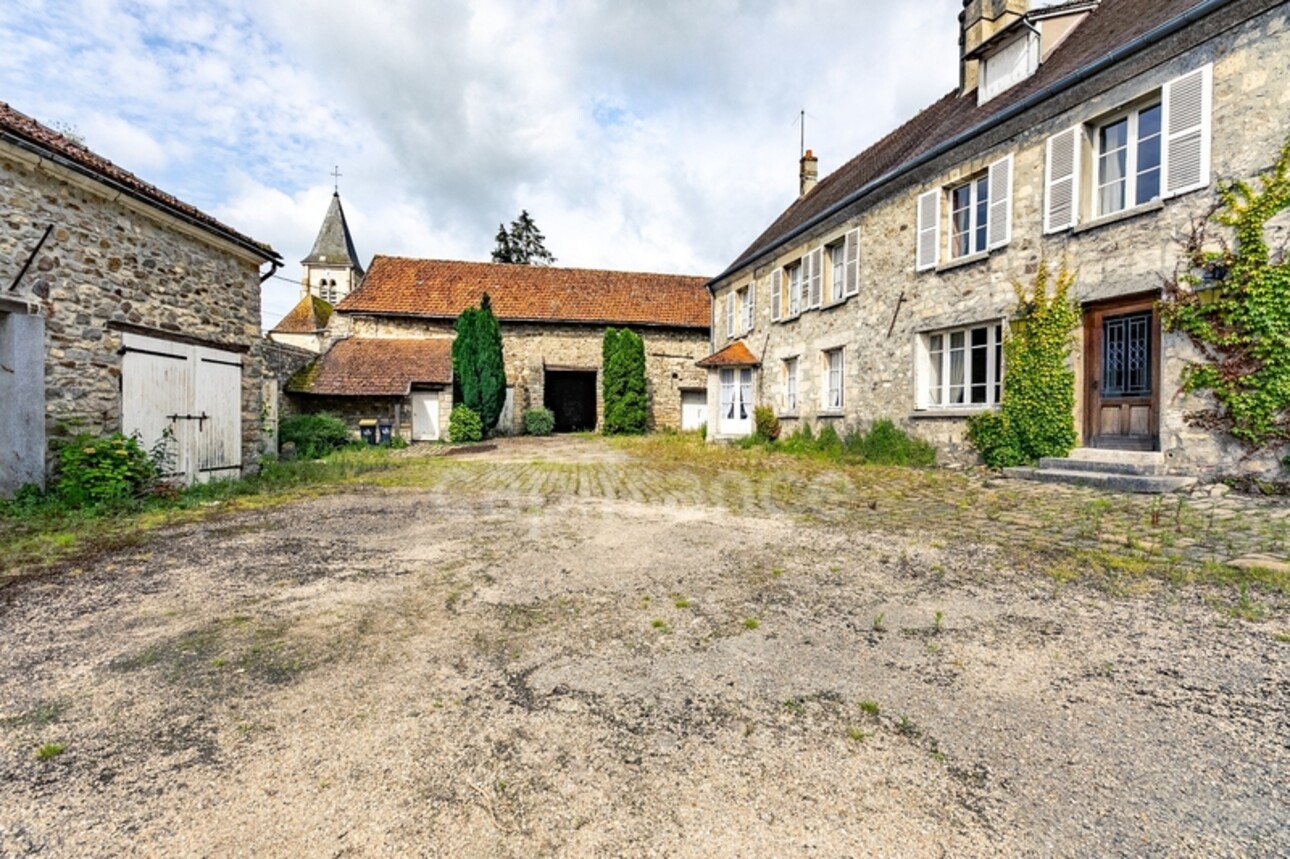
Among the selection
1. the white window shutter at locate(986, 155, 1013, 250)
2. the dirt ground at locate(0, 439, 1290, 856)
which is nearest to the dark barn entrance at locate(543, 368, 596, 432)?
the white window shutter at locate(986, 155, 1013, 250)

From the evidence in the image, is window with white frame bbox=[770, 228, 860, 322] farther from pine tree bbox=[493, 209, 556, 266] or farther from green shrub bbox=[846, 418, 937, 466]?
pine tree bbox=[493, 209, 556, 266]

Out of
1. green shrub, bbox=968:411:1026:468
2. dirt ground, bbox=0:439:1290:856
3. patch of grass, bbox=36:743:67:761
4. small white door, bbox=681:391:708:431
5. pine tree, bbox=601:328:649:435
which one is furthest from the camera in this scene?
small white door, bbox=681:391:708:431

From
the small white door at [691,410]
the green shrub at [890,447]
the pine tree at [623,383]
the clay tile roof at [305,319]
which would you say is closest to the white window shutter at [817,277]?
the green shrub at [890,447]

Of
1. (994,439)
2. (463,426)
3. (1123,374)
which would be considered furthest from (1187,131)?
(463,426)

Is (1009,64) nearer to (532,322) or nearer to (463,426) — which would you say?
(463,426)

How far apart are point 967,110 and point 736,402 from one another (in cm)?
829

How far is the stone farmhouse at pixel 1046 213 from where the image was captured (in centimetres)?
668

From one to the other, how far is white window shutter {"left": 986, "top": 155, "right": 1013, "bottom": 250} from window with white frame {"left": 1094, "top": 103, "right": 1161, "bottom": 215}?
43.9 inches

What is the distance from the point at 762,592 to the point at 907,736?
1538 millimetres

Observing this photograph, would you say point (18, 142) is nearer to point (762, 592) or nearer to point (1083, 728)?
point (762, 592)

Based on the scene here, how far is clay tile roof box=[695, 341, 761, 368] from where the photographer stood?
16062 mm

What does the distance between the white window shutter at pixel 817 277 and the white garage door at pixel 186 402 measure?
1120 cm

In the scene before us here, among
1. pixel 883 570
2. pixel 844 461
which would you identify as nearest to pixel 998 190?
A: pixel 844 461

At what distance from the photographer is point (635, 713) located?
221 cm
